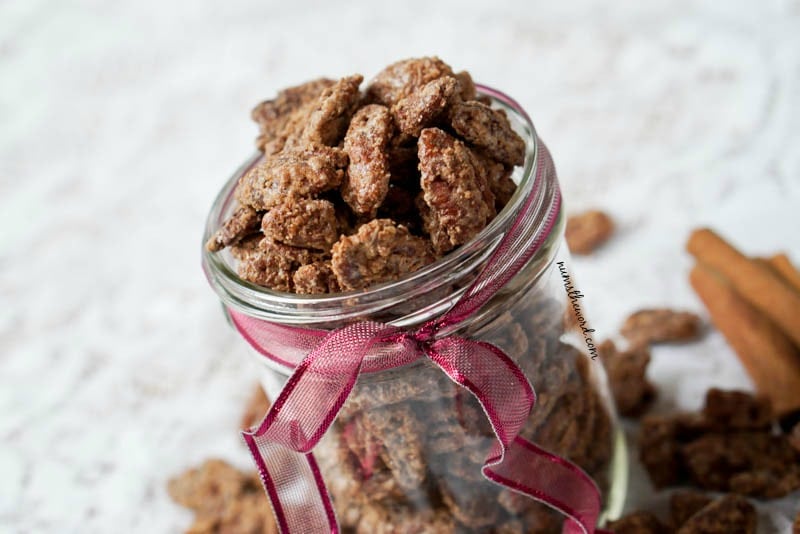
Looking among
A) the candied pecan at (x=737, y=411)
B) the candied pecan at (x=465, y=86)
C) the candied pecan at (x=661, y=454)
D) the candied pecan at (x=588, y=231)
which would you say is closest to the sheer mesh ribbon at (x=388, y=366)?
the candied pecan at (x=465, y=86)

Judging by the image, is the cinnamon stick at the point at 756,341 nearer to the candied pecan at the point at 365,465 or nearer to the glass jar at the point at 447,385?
the glass jar at the point at 447,385

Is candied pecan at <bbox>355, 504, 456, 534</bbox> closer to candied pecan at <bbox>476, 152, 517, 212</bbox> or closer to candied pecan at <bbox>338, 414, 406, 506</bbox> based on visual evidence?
candied pecan at <bbox>338, 414, 406, 506</bbox>

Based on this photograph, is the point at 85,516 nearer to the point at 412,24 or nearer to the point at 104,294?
the point at 104,294

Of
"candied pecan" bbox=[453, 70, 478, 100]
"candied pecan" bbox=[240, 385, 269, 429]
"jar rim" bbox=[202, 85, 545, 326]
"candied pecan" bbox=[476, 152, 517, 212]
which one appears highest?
"candied pecan" bbox=[453, 70, 478, 100]

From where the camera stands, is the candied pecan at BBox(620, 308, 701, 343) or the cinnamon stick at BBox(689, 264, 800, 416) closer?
the cinnamon stick at BBox(689, 264, 800, 416)

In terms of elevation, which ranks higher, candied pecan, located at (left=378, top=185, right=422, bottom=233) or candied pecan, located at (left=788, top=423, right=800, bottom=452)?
candied pecan, located at (left=378, top=185, right=422, bottom=233)

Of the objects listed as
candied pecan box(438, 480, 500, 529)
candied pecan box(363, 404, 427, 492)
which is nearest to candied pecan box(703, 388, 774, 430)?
candied pecan box(438, 480, 500, 529)
